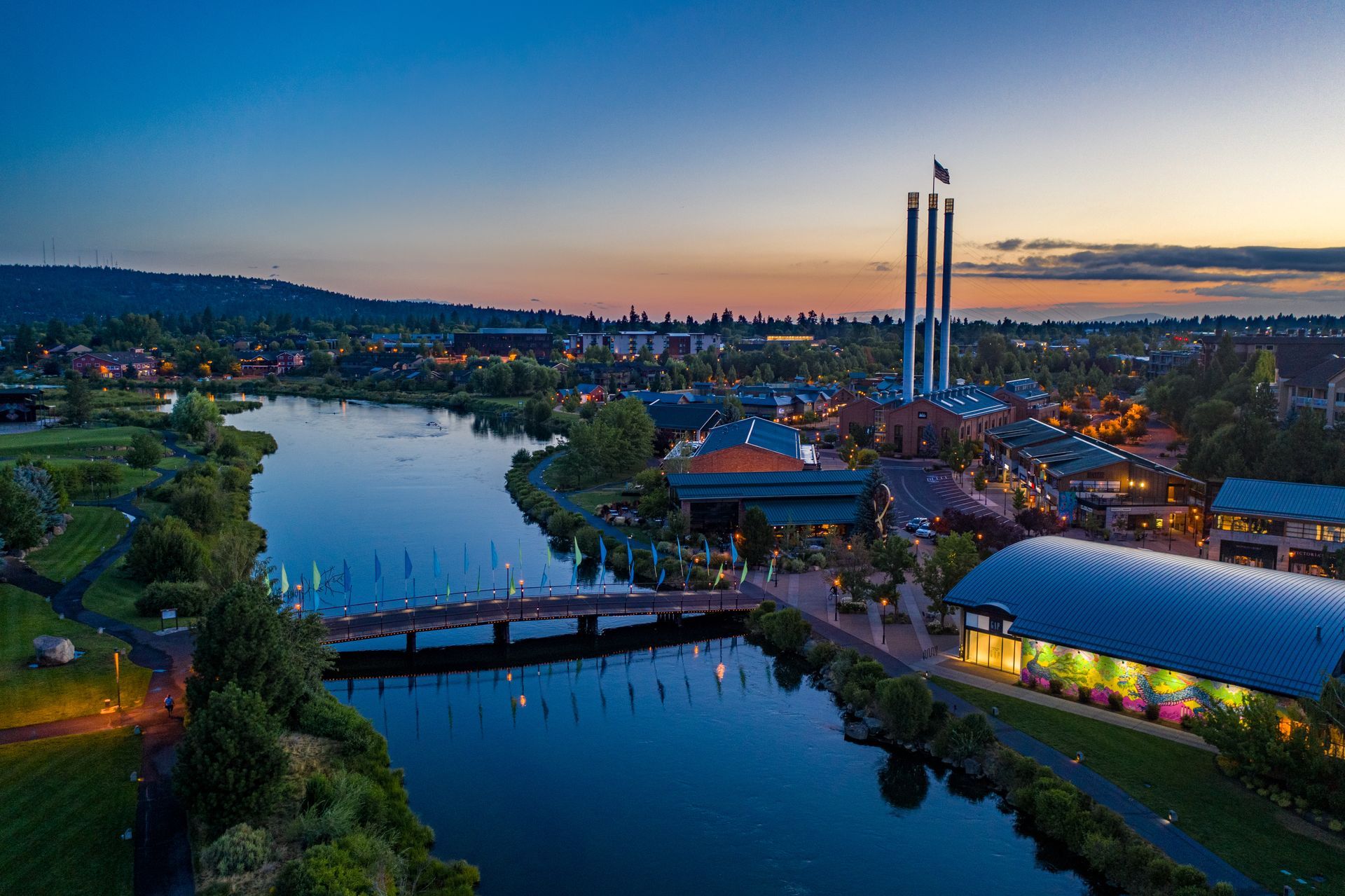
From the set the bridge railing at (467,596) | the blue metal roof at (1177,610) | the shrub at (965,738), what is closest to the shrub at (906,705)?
the shrub at (965,738)

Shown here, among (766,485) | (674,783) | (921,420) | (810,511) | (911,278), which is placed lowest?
(674,783)

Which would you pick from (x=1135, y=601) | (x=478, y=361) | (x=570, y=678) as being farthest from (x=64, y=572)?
(x=478, y=361)

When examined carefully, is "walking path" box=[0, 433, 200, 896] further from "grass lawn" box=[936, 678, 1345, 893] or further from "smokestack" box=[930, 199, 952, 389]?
"smokestack" box=[930, 199, 952, 389]

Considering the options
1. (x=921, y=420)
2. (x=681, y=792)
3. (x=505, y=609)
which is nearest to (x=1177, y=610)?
(x=681, y=792)

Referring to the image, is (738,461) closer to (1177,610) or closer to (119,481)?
(1177,610)

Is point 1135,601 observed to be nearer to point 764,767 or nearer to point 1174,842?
point 1174,842
